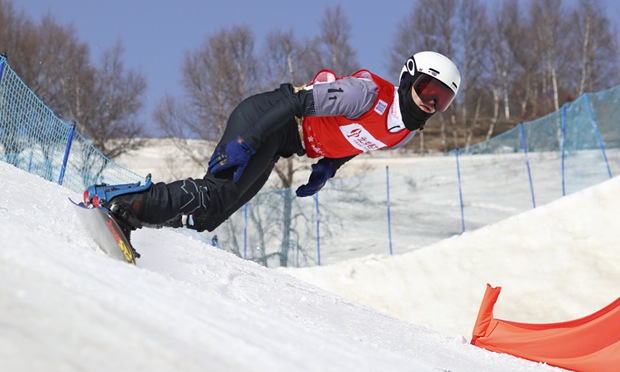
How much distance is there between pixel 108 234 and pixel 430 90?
1851 millimetres

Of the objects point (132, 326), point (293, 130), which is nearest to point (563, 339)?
point (293, 130)

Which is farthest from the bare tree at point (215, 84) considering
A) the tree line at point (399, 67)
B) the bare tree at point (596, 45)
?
the bare tree at point (596, 45)

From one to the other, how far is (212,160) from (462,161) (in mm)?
13131

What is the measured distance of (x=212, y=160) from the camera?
12.2 feet

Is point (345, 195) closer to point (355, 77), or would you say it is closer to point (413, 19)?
point (355, 77)

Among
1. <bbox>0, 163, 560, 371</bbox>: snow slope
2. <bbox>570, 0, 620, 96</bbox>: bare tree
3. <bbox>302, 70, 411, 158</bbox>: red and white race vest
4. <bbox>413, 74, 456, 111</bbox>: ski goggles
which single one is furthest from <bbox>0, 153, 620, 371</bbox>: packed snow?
<bbox>570, 0, 620, 96</bbox>: bare tree

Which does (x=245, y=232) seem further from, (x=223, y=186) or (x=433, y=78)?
(x=433, y=78)

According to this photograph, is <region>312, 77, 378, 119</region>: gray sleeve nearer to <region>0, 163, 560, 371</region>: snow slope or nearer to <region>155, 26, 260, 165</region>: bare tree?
<region>0, 163, 560, 371</region>: snow slope

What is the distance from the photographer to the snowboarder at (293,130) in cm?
358

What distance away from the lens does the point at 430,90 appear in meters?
3.81

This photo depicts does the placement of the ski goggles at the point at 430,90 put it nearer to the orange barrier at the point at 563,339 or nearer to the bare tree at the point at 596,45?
the orange barrier at the point at 563,339

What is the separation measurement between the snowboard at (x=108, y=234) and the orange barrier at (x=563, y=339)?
3.11m

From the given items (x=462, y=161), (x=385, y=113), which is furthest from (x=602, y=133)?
(x=385, y=113)

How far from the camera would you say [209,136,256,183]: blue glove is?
3.60 meters
